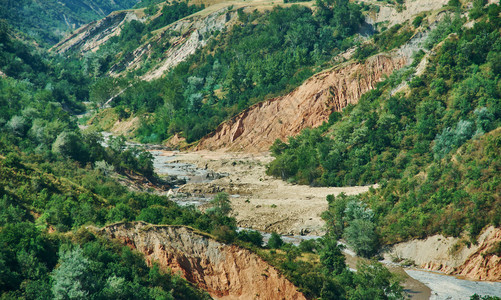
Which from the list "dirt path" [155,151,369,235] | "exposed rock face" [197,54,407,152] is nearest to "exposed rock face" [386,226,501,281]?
"dirt path" [155,151,369,235]

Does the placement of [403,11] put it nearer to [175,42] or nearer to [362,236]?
[175,42]

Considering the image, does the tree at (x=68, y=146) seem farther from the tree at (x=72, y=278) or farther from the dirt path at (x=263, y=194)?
the tree at (x=72, y=278)

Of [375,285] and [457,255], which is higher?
[375,285]

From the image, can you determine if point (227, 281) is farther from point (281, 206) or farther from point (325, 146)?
point (325, 146)

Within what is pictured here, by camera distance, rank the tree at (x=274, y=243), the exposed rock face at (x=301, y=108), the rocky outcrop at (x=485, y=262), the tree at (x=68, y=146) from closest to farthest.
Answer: the rocky outcrop at (x=485, y=262) → the tree at (x=274, y=243) → the tree at (x=68, y=146) → the exposed rock face at (x=301, y=108)

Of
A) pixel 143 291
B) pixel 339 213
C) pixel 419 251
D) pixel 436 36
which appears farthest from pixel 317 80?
pixel 143 291

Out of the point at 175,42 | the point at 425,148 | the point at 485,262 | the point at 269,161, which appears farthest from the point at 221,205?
the point at 175,42

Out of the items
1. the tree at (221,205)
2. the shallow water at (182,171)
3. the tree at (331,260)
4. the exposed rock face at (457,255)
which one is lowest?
the shallow water at (182,171)

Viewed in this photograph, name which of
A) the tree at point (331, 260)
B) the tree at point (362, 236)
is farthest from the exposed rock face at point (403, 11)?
the tree at point (331, 260)
